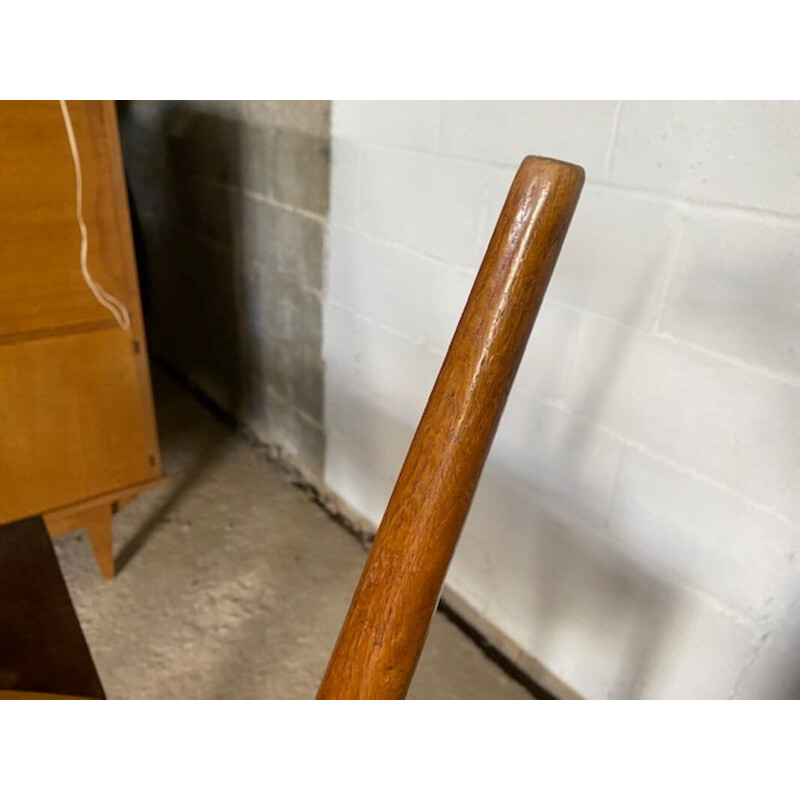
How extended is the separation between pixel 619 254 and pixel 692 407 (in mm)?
237

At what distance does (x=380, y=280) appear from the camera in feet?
4.35

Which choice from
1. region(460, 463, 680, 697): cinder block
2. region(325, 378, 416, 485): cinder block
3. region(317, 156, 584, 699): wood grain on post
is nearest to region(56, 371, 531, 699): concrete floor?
region(460, 463, 680, 697): cinder block

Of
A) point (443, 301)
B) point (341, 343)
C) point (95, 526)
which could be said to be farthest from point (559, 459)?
point (95, 526)

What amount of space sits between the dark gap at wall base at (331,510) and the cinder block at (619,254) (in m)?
0.54

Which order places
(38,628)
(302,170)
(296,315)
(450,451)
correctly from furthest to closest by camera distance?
(296,315), (302,170), (38,628), (450,451)

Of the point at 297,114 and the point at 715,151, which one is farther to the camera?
the point at 297,114

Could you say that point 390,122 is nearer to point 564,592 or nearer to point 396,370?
point 396,370

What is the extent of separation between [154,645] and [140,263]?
1.45 meters

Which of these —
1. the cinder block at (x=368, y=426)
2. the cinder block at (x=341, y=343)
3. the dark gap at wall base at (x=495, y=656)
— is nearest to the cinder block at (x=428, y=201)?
the cinder block at (x=341, y=343)

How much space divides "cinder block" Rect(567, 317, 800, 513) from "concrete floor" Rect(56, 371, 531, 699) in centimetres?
65

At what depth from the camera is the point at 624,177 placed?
0.85 metres

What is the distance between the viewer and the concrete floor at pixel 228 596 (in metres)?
1.25
